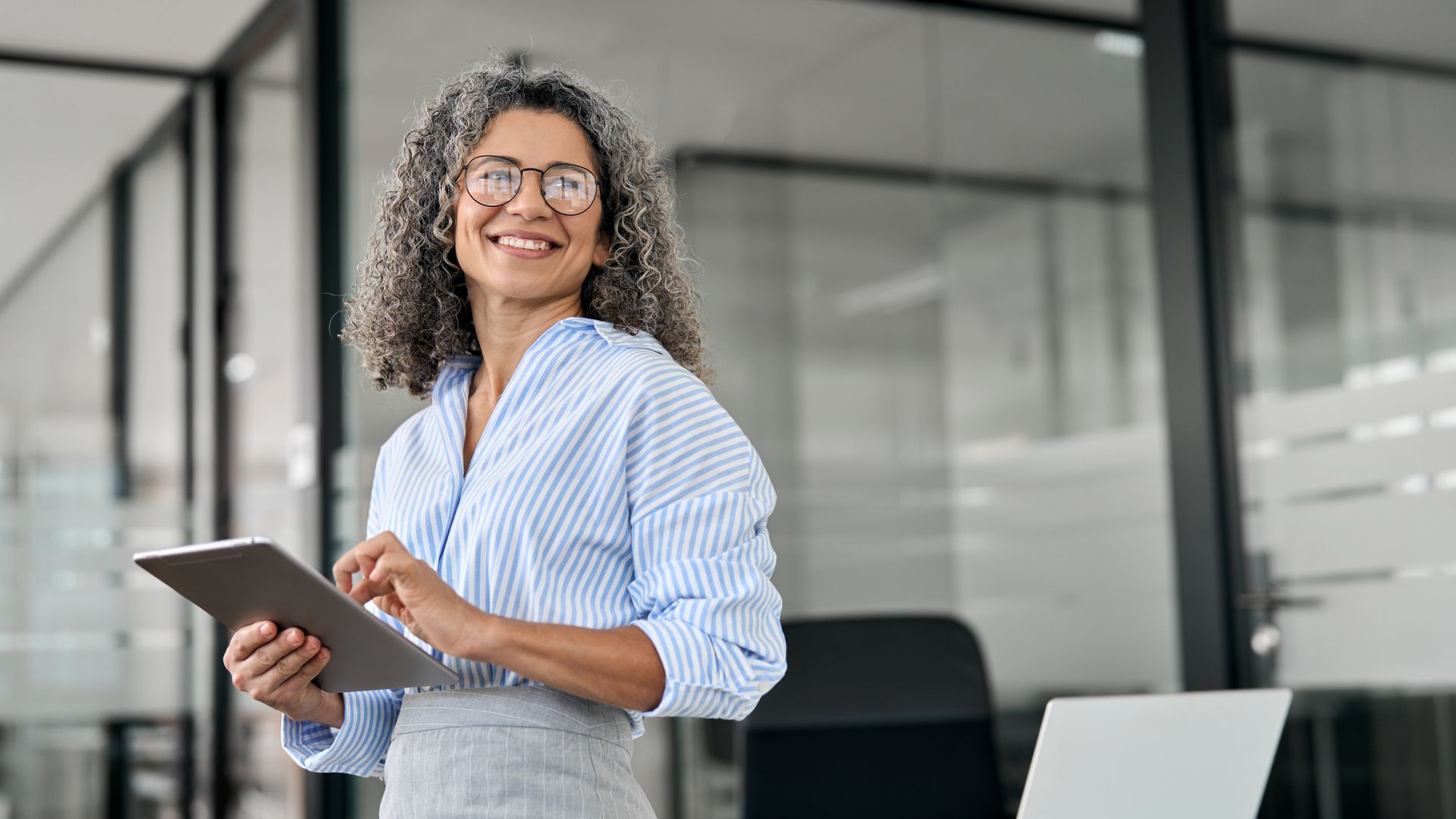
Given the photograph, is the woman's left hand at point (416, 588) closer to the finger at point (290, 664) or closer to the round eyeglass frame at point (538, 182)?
the finger at point (290, 664)

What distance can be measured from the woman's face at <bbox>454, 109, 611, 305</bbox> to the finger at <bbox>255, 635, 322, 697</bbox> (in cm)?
34

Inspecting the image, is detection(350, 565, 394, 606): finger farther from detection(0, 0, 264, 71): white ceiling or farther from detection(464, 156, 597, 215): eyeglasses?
detection(0, 0, 264, 71): white ceiling

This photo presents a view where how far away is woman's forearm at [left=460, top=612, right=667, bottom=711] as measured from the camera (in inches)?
44.5

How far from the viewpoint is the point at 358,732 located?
1379 mm

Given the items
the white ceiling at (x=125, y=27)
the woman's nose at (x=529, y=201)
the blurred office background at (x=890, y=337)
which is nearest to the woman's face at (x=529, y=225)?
the woman's nose at (x=529, y=201)

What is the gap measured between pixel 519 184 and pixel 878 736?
5.10ft

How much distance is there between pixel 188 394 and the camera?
5301 mm

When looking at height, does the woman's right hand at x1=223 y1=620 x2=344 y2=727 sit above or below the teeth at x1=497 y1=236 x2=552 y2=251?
below

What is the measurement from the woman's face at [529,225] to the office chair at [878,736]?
1.40 m

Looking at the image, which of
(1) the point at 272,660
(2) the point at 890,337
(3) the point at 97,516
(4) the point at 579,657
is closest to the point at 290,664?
(1) the point at 272,660

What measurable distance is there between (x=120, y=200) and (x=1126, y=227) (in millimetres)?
3265

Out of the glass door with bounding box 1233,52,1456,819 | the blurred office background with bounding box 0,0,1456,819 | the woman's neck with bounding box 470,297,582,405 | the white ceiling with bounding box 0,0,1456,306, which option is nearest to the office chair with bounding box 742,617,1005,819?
the blurred office background with bounding box 0,0,1456,819

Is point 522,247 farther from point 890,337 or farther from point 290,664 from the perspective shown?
point 890,337

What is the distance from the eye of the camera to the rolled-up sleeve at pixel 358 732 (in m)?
1.38
